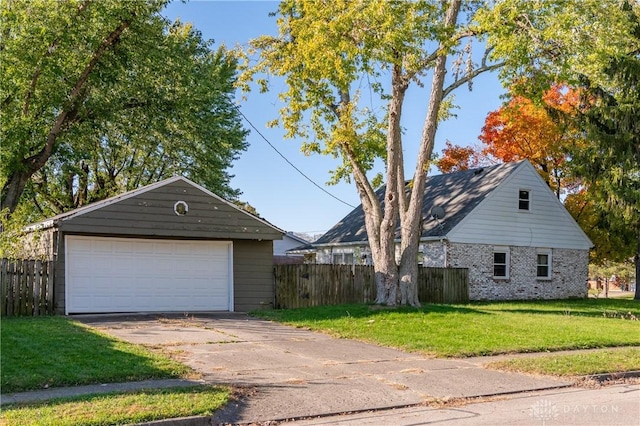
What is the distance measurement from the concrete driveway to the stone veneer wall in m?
13.1

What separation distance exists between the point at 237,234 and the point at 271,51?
21.4 ft

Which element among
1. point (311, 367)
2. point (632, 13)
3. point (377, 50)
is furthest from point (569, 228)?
point (311, 367)

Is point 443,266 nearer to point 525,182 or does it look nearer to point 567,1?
point 525,182

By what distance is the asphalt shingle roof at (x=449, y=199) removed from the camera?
26.3 meters

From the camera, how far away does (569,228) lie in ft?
96.0

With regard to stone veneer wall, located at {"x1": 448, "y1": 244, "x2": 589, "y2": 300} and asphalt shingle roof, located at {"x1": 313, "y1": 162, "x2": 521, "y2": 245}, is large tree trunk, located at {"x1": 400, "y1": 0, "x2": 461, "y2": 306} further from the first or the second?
stone veneer wall, located at {"x1": 448, "y1": 244, "x2": 589, "y2": 300}

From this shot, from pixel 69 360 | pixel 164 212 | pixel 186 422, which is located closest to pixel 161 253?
pixel 164 212

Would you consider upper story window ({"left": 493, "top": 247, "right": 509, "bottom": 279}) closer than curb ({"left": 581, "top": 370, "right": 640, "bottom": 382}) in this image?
No

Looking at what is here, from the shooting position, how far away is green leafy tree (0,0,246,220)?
67.6 ft

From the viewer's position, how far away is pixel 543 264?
28.4 meters

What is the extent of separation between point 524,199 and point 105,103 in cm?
1812

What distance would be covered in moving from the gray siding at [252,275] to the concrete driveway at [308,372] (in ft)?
14.7

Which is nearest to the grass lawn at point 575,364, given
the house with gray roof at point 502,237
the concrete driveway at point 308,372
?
the concrete driveway at point 308,372

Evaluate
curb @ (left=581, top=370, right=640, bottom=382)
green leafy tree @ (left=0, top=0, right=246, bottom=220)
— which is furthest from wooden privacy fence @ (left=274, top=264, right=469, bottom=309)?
curb @ (left=581, top=370, right=640, bottom=382)
